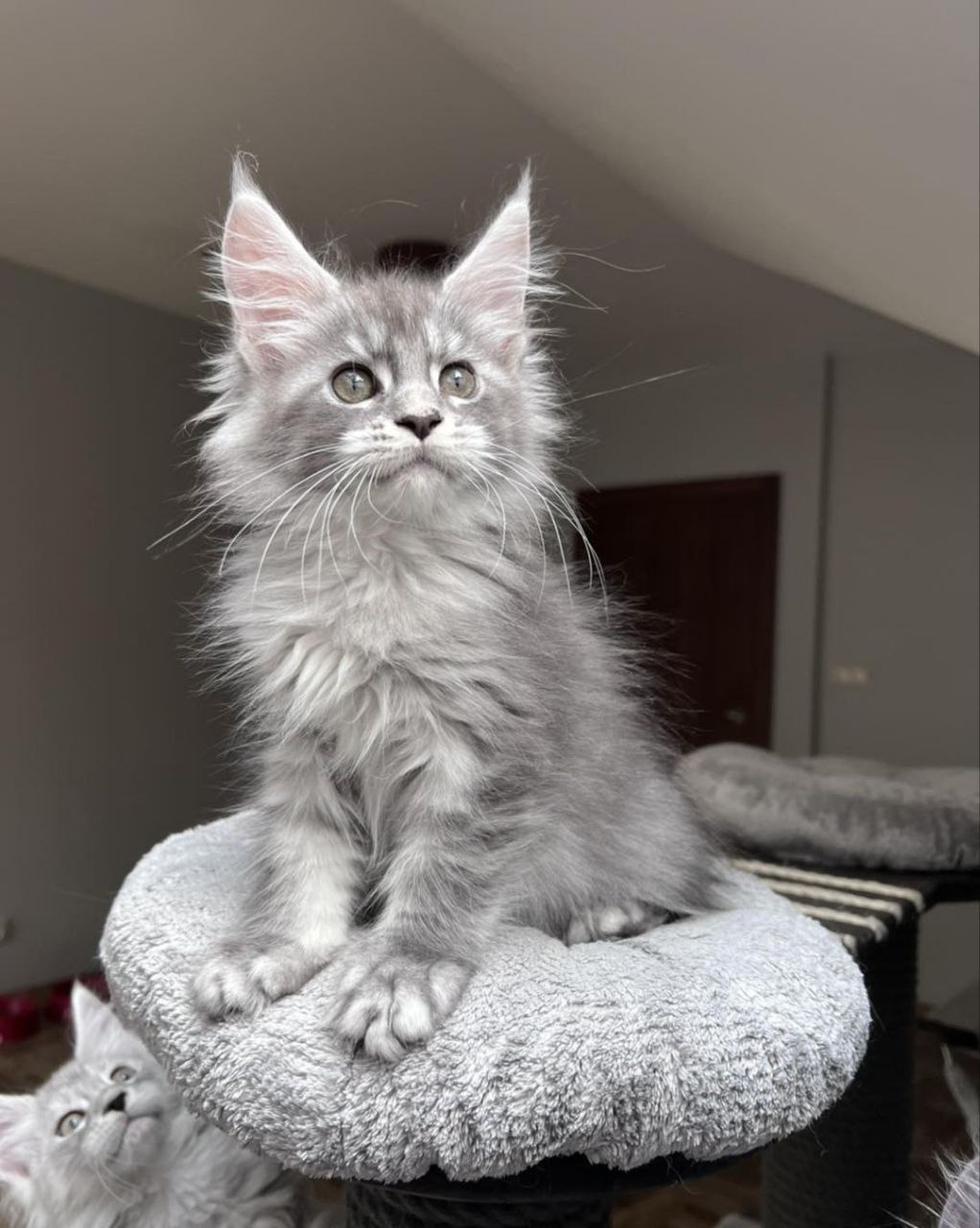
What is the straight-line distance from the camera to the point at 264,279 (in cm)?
94

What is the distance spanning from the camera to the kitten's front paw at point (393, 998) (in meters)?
0.71

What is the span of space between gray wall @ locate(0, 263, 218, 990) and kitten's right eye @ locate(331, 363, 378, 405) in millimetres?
2478

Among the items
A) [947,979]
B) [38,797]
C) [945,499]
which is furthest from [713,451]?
[38,797]

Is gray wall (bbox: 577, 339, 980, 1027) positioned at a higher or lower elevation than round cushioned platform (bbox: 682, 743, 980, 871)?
higher

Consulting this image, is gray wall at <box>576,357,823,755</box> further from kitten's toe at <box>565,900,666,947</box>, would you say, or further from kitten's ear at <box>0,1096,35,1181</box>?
kitten's ear at <box>0,1096,35,1181</box>

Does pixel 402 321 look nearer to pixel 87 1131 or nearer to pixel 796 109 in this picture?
pixel 87 1131

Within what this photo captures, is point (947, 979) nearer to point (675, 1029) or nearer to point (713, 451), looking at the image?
point (713, 451)

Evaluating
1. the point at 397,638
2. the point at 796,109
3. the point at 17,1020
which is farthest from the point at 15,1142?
the point at 17,1020

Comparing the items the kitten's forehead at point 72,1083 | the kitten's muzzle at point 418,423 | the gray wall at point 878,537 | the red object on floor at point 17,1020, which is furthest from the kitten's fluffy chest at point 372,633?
Result: the gray wall at point 878,537

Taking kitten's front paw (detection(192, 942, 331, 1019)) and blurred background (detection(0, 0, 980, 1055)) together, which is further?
blurred background (detection(0, 0, 980, 1055))

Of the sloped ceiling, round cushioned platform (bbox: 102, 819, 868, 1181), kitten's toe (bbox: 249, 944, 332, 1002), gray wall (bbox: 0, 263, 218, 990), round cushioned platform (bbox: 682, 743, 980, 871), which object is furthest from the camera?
gray wall (bbox: 0, 263, 218, 990)

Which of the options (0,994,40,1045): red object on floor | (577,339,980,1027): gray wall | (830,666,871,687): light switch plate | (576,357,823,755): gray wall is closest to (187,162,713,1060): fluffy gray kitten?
(0,994,40,1045): red object on floor

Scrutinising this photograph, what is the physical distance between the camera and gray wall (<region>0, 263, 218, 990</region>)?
3.01 m

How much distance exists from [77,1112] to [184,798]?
2652 millimetres
